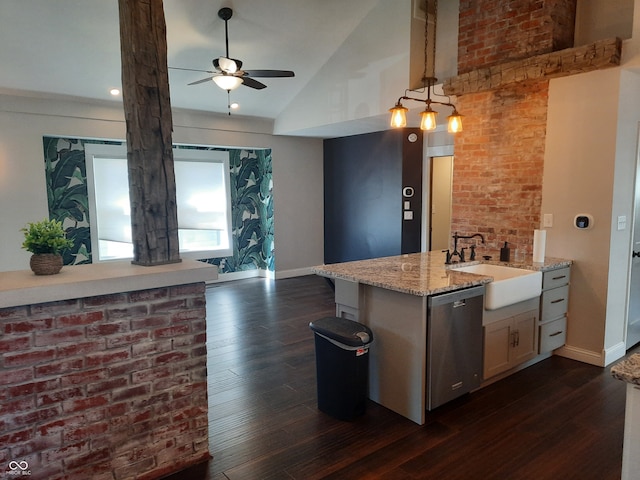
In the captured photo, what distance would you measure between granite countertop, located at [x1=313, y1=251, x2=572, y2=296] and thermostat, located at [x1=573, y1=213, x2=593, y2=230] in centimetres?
32

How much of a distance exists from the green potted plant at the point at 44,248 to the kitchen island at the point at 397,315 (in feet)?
5.63

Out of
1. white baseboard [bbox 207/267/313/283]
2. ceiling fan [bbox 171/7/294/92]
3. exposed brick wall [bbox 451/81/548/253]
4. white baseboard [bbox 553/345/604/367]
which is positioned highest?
ceiling fan [bbox 171/7/294/92]

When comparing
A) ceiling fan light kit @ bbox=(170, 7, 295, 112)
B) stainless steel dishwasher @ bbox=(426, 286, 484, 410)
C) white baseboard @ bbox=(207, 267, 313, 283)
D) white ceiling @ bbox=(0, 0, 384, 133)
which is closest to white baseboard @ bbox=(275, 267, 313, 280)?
white baseboard @ bbox=(207, 267, 313, 283)

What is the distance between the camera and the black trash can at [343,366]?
105 inches

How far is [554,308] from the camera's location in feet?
11.8

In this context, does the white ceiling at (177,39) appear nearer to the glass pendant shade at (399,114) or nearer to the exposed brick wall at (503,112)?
the exposed brick wall at (503,112)

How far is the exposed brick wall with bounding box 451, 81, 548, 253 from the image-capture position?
3832 mm

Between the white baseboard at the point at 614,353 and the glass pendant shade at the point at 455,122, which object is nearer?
the glass pendant shade at the point at 455,122

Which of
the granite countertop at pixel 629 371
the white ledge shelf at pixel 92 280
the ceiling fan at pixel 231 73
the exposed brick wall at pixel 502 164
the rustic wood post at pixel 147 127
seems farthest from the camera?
the ceiling fan at pixel 231 73

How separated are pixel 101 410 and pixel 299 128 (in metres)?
5.18

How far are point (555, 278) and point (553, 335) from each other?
1.65 ft

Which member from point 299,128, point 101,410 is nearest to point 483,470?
point 101,410

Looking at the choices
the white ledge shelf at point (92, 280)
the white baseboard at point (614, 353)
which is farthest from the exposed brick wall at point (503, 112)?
the white ledge shelf at point (92, 280)

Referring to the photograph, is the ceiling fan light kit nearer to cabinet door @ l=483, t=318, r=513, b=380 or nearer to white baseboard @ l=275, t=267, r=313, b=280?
cabinet door @ l=483, t=318, r=513, b=380
